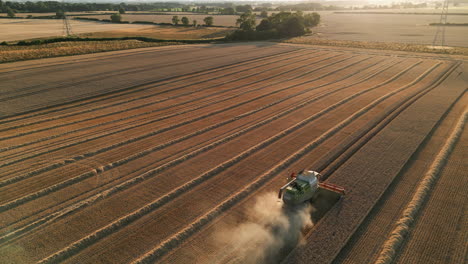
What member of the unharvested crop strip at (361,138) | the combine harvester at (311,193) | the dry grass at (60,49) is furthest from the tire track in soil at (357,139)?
the dry grass at (60,49)

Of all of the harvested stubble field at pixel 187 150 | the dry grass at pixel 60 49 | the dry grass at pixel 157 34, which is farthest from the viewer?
the dry grass at pixel 157 34

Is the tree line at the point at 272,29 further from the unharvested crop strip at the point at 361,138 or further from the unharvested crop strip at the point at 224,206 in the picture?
the unharvested crop strip at the point at 224,206

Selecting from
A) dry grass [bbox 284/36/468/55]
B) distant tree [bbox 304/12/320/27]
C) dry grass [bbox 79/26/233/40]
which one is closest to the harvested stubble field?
dry grass [bbox 284/36/468/55]

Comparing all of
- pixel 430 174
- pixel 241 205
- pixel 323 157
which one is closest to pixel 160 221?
pixel 241 205

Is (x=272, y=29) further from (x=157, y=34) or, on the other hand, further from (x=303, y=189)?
(x=303, y=189)

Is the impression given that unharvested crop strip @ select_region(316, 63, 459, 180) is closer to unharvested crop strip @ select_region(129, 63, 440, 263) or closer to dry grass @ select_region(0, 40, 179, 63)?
unharvested crop strip @ select_region(129, 63, 440, 263)

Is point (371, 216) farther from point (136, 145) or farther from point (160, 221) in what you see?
point (136, 145)
